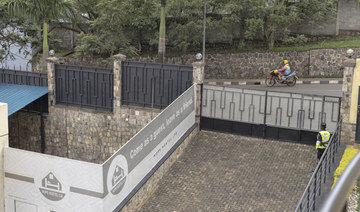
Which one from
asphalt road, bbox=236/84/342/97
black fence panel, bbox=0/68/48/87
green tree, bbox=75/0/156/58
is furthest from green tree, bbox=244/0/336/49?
black fence panel, bbox=0/68/48/87

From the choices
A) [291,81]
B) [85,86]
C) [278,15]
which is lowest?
[291,81]

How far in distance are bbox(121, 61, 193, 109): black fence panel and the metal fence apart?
102cm

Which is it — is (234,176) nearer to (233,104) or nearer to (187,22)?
(233,104)

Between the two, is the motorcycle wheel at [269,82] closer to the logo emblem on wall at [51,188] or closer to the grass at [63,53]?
the grass at [63,53]

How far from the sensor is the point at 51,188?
38.3 ft

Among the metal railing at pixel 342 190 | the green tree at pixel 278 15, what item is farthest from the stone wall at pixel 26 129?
the metal railing at pixel 342 190

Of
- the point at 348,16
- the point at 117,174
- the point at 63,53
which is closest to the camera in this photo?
the point at 117,174

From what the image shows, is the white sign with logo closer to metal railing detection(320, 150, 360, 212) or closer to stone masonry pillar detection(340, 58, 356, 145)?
stone masonry pillar detection(340, 58, 356, 145)

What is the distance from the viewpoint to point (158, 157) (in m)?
13.8

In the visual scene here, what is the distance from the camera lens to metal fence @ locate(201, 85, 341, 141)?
14.9 m

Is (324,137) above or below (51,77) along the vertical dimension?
below

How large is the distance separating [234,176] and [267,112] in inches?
124

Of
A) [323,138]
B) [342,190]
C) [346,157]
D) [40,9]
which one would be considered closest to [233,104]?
[323,138]

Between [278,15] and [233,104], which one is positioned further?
[278,15]
